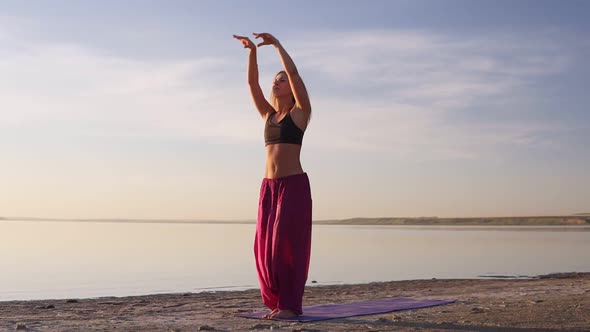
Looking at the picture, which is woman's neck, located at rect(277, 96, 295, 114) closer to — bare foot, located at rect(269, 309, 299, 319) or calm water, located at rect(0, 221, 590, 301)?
bare foot, located at rect(269, 309, 299, 319)

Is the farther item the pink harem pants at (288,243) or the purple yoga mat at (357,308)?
the purple yoga mat at (357,308)

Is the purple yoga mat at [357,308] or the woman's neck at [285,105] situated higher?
the woman's neck at [285,105]

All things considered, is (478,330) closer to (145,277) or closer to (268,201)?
(268,201)

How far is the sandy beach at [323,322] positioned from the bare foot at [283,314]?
0.60 ft

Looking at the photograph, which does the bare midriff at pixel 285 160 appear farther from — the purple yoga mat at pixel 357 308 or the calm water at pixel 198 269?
the calm water at pixel 198 269

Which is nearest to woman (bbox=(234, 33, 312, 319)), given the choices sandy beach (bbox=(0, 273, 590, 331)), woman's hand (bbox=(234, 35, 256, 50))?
woman's hand (bbox=(234, 35, 256, 50))

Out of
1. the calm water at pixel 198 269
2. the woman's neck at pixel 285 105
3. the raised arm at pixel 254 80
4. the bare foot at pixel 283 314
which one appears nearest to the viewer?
the bare foot at pixel 283 314

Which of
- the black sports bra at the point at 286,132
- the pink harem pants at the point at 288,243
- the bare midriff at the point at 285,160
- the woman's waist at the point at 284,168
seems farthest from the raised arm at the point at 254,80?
the pink harem pants at the point at 288,243

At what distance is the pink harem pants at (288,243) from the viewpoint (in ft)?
26.1

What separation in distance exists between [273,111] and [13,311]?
179 inches

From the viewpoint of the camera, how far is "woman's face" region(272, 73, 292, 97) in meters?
8.41

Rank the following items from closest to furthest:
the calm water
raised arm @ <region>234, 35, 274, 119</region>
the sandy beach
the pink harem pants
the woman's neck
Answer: the sandy beach → the pink harem pants → the woman's neck → raised arm @ <region>234, 35, 274, 119</region> → the calm water

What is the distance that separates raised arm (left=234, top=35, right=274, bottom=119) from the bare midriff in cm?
66

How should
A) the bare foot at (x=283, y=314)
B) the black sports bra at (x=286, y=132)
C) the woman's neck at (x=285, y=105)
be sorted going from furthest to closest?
the woman's neck at (x=285, y=105), the black sports bra at (x=286, y=132), the bare foot at (x=283, y=314)
